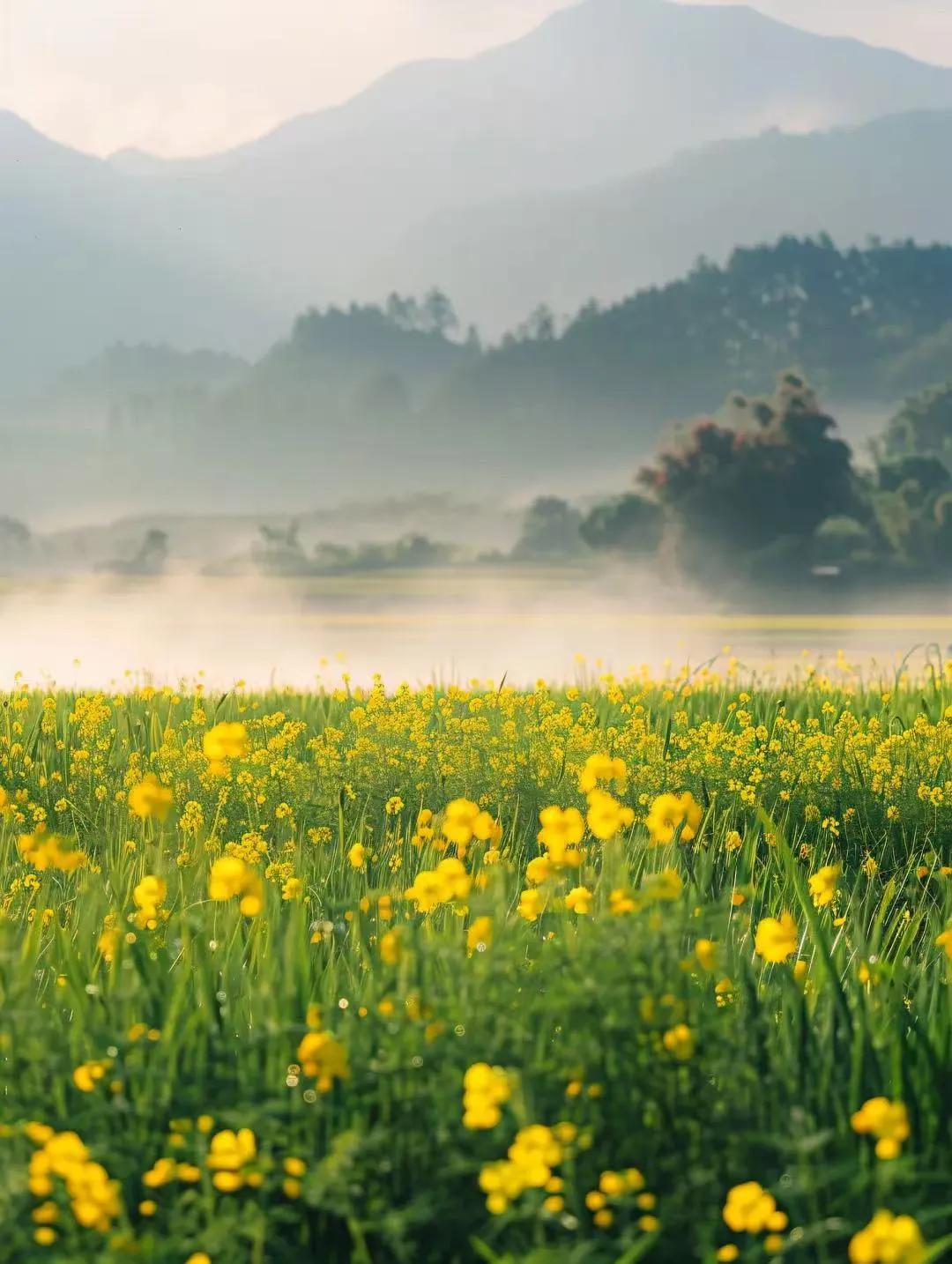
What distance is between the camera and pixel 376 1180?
2.13m

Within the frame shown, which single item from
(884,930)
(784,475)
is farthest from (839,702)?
(784,475)

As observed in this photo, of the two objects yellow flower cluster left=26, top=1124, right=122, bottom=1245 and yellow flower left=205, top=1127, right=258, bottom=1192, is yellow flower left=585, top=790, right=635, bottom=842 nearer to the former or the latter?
yellow flower left=205, top=1127, right=258, bottom=1192

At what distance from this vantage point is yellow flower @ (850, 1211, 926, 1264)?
1.61 meters

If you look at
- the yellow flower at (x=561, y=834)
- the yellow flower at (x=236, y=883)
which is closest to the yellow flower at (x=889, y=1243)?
the yellow flower at (x=561, y=834)

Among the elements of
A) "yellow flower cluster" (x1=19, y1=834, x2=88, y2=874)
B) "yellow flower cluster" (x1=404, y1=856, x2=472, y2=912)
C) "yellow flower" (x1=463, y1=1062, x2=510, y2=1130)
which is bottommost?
"yellow flower" (x1=463, y1=1062, x2=510, y2=1130)

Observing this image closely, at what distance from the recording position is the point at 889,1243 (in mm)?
1614

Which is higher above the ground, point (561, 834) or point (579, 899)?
point (561, 834)

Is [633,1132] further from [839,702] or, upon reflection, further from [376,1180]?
[839,702]

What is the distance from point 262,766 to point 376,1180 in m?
3.31

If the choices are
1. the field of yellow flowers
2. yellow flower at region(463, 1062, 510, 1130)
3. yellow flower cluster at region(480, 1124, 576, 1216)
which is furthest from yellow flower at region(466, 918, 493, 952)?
yellow flower cluster at region(480, 1124, 576, 1216)

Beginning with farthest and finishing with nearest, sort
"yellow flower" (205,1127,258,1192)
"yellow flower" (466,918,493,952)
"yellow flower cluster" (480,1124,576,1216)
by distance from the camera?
1. "yellow flower" (466,918,493,952)
2. "yellow flower" (205,1127,258,1192)
3. "yellow flower cluster" (480,1124,576,1216)

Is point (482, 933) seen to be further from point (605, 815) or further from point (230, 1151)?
point (230, 1151)

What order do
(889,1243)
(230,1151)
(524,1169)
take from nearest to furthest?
(889,1243)
(524,1169)
(230,1151)

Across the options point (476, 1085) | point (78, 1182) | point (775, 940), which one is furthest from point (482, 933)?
point (78, 1182)
